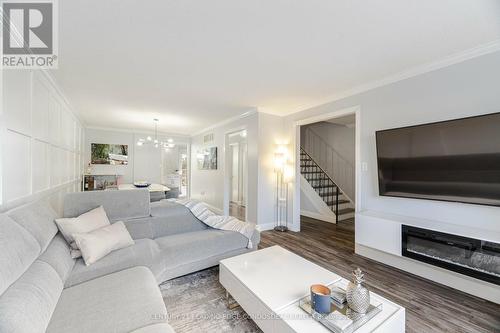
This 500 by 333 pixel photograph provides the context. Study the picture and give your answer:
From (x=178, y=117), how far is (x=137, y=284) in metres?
4.11

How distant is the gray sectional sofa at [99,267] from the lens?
3.33 feet

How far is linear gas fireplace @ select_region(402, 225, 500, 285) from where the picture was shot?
1.82 metres

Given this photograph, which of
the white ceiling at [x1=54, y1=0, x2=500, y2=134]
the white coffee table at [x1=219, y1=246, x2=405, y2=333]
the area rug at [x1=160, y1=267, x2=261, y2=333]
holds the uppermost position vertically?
the white ceiling at [x1=54, y1=0, x2=500, y2=134]

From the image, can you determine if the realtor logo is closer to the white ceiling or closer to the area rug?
the white ceiling

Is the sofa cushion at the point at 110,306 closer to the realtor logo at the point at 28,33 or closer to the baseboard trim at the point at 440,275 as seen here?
the realtor logo at the point at 28,33

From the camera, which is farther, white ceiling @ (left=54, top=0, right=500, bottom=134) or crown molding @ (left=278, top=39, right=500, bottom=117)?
crown molding @ (left=278, top=39, right=500, bottom=117)

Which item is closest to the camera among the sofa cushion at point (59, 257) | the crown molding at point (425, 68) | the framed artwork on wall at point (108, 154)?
the sofa cushion at point (59, 257)

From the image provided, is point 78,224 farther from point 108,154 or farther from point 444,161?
point 108,154

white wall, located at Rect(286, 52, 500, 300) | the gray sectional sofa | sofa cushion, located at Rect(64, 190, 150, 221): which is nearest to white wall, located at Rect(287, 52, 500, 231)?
white wall, located at Rect(286, 52, 500, 300)

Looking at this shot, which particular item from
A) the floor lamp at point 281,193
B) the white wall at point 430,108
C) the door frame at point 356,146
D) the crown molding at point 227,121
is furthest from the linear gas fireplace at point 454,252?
the crown molding at point 227,121

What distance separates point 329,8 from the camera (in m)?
1.54

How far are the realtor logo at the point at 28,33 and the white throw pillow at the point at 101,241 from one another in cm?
163

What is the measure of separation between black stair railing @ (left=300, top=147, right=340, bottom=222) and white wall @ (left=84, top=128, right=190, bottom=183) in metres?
4.41

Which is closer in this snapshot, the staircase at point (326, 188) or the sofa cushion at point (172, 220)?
the sofa cushion at point (172, 220)
